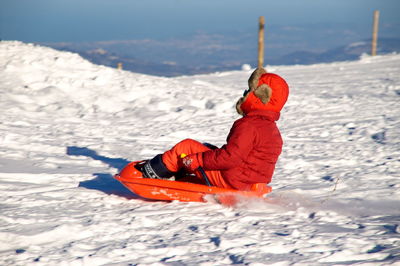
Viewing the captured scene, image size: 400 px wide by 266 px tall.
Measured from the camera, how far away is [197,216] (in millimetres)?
3434

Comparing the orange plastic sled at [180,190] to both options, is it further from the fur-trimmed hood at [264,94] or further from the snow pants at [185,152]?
the fur-trimmed hood at [264,94]

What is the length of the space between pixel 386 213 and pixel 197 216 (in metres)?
1.34

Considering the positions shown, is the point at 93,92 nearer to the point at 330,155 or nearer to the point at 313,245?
the point at 330,155

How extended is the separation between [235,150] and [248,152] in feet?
0.36

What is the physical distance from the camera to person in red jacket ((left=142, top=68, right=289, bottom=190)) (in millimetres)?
3432

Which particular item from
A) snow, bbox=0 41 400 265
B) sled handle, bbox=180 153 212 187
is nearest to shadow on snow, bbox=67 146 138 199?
snow, bbox=0 41 400 265

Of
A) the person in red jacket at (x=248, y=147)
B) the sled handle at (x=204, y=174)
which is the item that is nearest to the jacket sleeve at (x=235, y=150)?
the person in red jacket at (x=248, y=147)

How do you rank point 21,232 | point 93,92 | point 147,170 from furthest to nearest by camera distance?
point 93,92 → point 147,170 → point 21,232

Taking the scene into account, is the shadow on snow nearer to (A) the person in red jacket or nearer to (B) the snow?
(B) the snow

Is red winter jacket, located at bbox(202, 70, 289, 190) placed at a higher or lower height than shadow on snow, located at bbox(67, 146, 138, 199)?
higher

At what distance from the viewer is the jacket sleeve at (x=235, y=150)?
11.2ft

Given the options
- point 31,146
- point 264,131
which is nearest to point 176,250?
point 264,131

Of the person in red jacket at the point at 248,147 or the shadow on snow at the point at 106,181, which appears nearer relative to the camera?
the person in red jacket at the point at 248,147

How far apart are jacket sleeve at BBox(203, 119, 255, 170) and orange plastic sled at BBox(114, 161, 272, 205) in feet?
0.76
